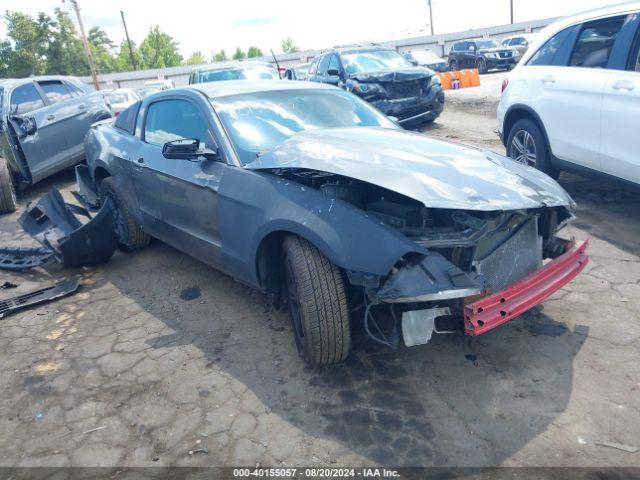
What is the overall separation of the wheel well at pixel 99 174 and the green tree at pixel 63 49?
180 feet

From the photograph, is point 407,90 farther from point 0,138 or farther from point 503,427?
point 503,427

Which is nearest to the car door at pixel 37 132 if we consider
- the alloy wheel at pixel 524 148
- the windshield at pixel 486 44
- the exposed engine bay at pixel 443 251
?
the exposed engine bay at pixel 443 251

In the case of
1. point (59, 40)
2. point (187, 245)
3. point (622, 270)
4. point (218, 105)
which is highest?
point (59, 40)

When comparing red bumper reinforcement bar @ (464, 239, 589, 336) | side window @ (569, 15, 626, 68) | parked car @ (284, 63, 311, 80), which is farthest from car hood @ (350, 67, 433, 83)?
red bumper reinforcement bar @ (464, 239, 589, 336)

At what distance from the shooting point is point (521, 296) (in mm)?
2691

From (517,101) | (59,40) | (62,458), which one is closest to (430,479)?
(62,458)

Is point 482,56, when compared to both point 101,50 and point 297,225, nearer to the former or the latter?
point 297,225

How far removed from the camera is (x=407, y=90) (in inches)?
365

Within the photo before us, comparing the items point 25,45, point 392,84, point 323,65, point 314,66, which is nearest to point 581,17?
point 392,84

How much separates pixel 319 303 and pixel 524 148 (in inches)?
161

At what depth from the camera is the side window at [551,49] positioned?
5.19 meters

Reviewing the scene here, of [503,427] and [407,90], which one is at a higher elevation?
[407,90]

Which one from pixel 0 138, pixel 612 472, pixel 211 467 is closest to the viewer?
pixel 612 472

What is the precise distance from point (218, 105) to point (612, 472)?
10.6ft
